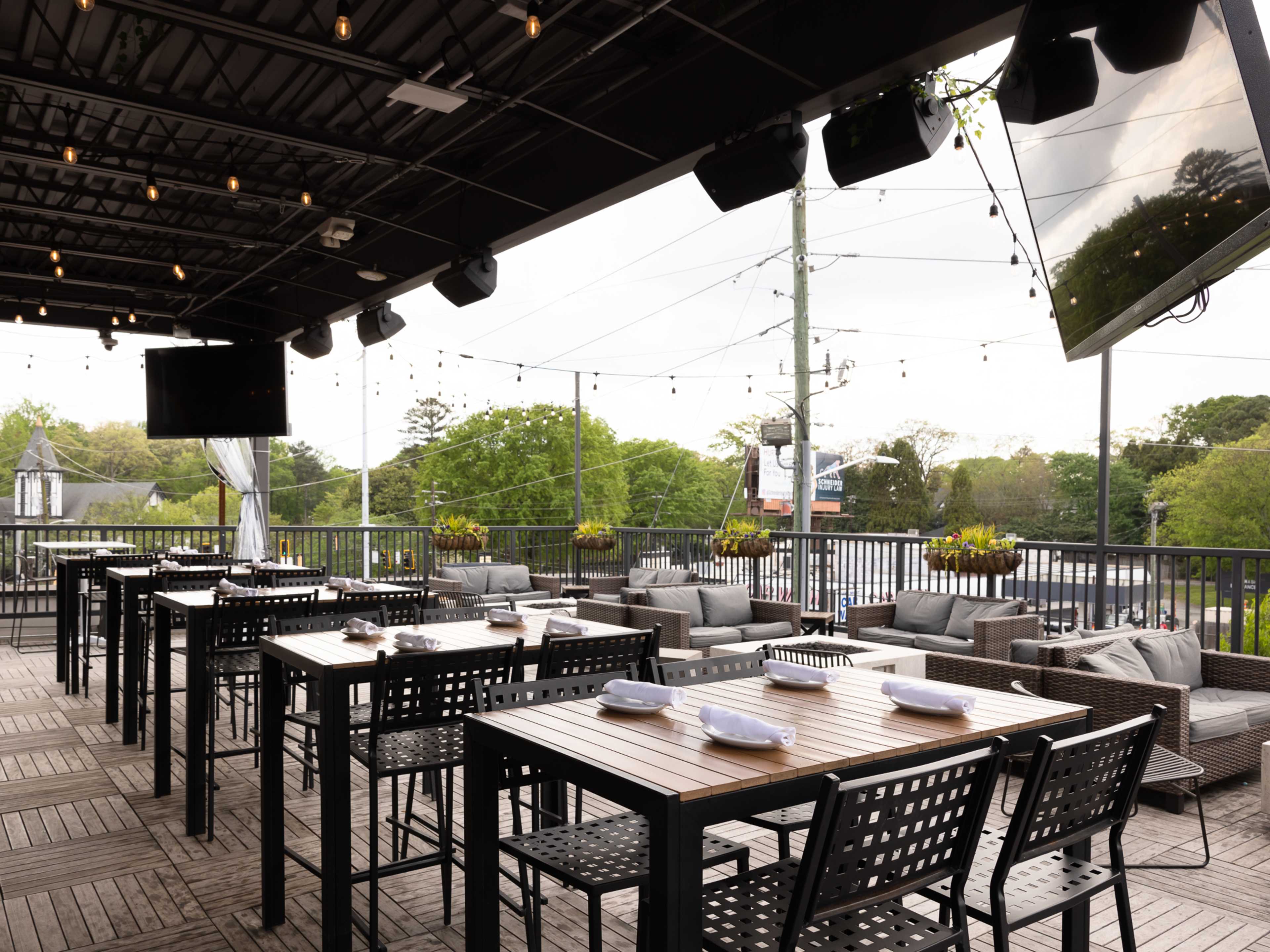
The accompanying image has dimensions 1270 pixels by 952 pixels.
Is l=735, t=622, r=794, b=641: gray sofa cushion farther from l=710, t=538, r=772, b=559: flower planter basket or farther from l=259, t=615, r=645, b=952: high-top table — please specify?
l=259, t=615, r=645, b=952: high-top table

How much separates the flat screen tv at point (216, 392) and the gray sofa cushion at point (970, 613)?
630cm

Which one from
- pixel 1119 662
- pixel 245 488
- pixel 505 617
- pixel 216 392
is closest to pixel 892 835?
pixel 505 617

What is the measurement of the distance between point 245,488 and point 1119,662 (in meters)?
8.87

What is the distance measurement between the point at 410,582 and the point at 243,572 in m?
3.96

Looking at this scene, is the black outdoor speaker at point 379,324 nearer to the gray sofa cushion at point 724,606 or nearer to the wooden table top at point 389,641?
the gray sofa cushion at point 724,606

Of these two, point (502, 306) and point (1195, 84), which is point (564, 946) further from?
point (502, 306)

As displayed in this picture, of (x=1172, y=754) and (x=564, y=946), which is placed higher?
(x=1172, y=754)

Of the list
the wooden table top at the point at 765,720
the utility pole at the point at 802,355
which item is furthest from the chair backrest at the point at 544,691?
the utility pole at the point at 802,355

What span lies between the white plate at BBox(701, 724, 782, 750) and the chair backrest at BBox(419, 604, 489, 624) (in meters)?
2.20

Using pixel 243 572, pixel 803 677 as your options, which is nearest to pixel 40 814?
pixel 243 572

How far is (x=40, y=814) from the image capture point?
4.09 m

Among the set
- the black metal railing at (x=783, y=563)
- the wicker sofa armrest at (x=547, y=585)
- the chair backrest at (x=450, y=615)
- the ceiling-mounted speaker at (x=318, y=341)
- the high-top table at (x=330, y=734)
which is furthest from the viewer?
the wicker sofa armrest at (x=547, y=585)

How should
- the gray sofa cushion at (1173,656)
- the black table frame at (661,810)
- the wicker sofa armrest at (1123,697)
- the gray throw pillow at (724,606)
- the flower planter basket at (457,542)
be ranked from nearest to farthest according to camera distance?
the black table frame at (661,810) < the wicker sofa armrest at (1123,697) < the gray sofa cushion at (1173,656) < the gray throw pillow at (724,606) < the flower planter basket at (457,542)

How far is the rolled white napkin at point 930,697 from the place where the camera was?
2.19 m
